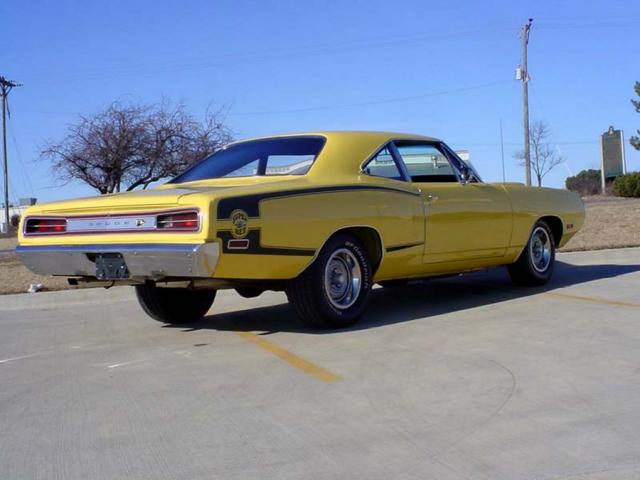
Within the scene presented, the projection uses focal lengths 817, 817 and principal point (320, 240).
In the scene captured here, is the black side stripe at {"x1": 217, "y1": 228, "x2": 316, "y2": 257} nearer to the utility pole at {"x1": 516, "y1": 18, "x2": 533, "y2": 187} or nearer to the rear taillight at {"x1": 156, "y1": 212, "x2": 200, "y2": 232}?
the rear taillight at {"x1": 156, "y1": 212, "x2": 200, "y2": 232}

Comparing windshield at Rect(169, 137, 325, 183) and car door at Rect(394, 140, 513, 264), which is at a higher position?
windshield at Rect(169, 137, 325, 183)

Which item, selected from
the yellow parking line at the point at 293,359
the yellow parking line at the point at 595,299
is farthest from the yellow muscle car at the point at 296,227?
the yellow parking line at the point at 595,299

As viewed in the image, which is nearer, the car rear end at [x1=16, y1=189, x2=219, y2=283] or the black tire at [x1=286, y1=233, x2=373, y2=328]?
the car rear end at [x1=16, y1=189, x2=219, y2=283]

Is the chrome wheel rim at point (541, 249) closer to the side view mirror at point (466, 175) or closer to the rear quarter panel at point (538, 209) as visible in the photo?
the rear quarter panel at point (538, 209)

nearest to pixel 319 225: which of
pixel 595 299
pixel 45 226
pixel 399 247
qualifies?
pixel 399 247

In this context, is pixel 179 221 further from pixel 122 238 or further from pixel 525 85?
pixel 525 85

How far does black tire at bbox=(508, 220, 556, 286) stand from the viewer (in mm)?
8891

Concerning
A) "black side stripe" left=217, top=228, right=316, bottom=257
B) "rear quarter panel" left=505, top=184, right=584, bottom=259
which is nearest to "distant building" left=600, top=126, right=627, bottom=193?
"rear quarter panel" left=505, top=184, right=584, bottom=259

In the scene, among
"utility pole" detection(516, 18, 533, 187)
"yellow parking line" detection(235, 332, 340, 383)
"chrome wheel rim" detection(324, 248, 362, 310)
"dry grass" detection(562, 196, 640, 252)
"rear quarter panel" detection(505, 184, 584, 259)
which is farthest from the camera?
"utility pole" detection(516, 18, 533, 187)

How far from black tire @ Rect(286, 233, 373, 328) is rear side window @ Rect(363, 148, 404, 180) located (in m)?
0.69

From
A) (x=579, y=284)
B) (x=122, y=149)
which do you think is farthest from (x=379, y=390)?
(x=122, y=149)

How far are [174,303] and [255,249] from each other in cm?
202

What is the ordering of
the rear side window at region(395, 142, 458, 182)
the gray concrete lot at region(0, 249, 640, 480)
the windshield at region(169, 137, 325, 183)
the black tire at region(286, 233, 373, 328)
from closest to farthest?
1. the gray concrete lot at region(0, 249, 640, 480)
2. the black tire at region(286, 233, 373, 328)
3. the windshield at region(169, 137, 325, 183)
4. the rear side window at region(395, 142, 458, 182)

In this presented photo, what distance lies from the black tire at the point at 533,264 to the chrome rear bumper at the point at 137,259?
4395mm
